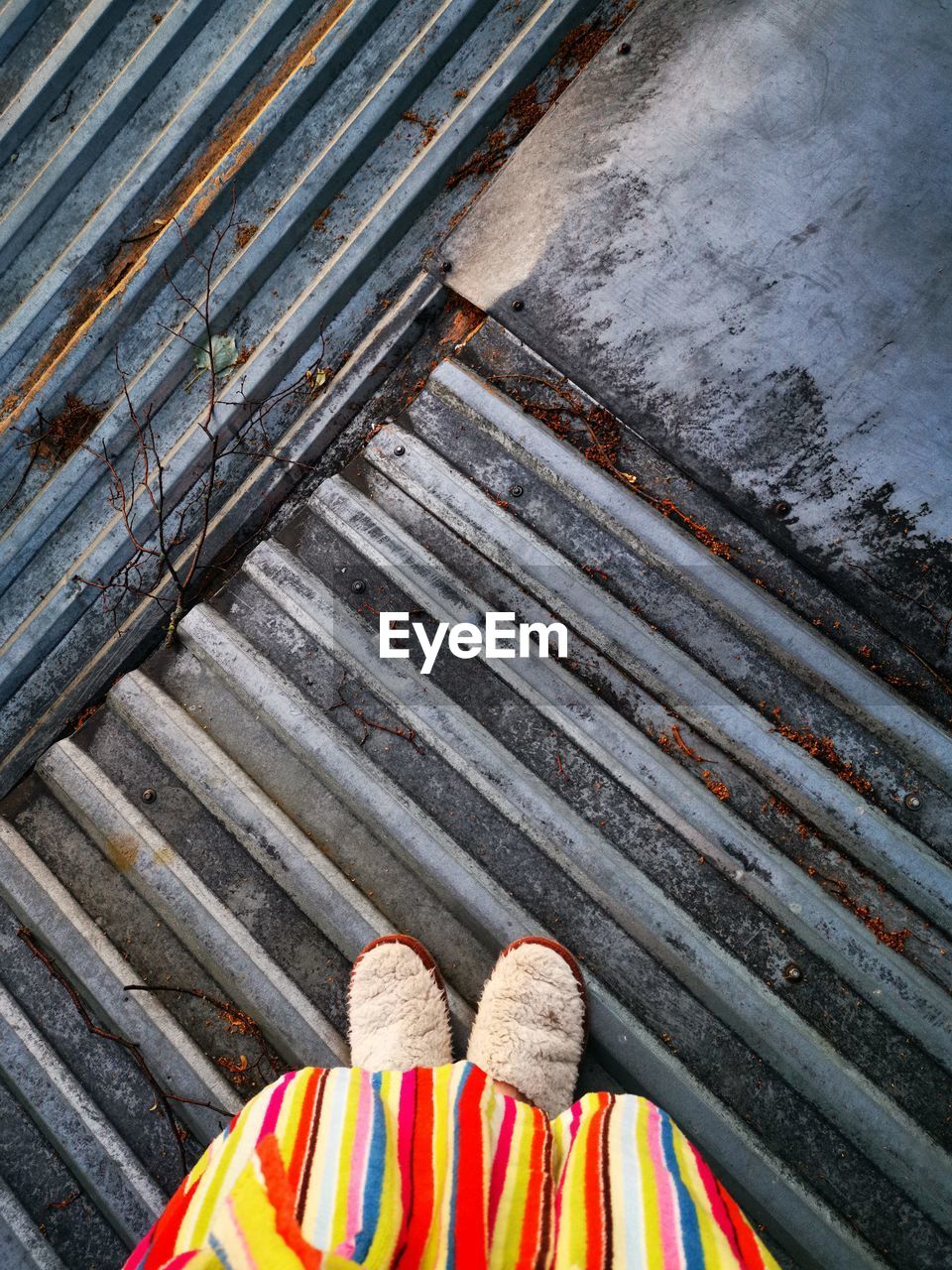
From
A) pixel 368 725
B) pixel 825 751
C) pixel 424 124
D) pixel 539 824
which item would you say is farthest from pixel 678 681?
pixel 424 124

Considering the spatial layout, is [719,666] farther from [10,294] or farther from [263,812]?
[10,294]

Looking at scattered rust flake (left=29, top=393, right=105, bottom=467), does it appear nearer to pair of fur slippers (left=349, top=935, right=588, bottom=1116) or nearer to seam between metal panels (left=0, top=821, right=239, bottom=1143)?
seam between metal panels (left=0, top=821, right=239, bottom=1143)

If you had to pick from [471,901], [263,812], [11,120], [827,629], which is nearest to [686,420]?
[827,629]

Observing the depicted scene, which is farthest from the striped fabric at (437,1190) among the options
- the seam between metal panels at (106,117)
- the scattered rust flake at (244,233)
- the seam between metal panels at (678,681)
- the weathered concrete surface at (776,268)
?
the seam between metal panels at (106,117)

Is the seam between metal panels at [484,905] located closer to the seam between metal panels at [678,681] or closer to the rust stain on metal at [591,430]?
the seam between metal panels at [678,681]

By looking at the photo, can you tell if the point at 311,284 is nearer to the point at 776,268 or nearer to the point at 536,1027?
the point at 776,268

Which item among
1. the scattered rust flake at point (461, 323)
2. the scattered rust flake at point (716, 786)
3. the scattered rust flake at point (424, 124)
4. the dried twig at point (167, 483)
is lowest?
the scattered rust flake at point (716, 786)
